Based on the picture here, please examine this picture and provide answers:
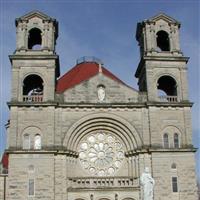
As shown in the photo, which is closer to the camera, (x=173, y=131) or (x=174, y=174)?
(x=174, y=174)

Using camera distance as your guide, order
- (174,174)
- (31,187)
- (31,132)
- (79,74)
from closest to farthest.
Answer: (31,187), (174,174), (31,132), (79,74)

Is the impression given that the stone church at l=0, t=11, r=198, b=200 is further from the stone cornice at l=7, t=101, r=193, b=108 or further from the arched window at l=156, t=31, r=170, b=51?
the arched window at l=156, t=31, r=170, b=51

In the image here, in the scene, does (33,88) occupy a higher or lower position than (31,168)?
higher

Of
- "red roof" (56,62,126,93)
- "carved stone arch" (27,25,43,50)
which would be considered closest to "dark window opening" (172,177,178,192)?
"red roof" (56,62,126,93)

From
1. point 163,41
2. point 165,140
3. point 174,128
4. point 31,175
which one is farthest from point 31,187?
point 163,41

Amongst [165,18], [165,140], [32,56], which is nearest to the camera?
[165,140]

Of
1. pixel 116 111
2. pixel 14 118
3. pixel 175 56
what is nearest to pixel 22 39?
pixel 14 118

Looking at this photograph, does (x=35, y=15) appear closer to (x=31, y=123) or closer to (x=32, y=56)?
(x=32, y=56)

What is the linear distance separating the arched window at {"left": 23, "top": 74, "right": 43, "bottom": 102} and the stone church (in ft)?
0.30

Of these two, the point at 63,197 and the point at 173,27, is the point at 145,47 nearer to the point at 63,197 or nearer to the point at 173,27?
the point at 173,27

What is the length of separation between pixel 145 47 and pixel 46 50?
6569 mm

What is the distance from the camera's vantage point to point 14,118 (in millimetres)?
29453

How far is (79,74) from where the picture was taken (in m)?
37.3

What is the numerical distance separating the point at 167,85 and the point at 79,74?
24.0ft
